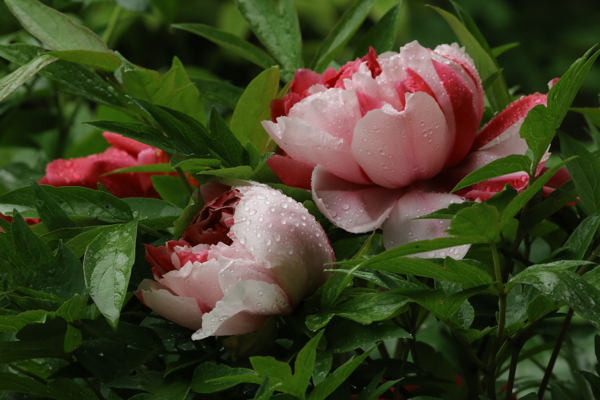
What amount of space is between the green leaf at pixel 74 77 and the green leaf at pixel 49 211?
0.27ft

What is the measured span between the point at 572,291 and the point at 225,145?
17 cm

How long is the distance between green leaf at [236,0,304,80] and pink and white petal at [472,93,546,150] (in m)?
0.14

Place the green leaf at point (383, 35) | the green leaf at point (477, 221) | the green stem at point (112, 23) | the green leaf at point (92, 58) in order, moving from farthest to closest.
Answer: the green stem at point (112, 23), the green leaf at point (383, 35), the green leaf at point (92, 58), the green leaf at point (477, 221)

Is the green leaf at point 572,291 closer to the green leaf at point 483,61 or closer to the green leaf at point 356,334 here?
the green leaf at point 356,334

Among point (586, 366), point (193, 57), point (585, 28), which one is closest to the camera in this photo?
point (586, 366)

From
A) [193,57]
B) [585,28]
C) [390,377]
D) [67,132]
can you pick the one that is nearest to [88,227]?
[390,377]

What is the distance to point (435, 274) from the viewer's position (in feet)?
0.92

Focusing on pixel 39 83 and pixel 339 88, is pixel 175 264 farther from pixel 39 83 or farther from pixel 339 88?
pixel 39 83

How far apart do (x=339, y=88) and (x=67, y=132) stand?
39 centimetres

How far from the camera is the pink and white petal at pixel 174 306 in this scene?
0.31m

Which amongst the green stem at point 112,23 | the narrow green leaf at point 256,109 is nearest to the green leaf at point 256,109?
the narrow green leaf at point 256,109

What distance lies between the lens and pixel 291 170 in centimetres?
36

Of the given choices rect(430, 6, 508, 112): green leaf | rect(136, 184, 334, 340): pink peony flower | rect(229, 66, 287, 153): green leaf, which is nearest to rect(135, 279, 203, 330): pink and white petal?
rect(136, 184, 334, 340): pink peony flower

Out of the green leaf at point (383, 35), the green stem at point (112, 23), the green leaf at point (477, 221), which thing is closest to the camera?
the green leaf at point (477, 221)
